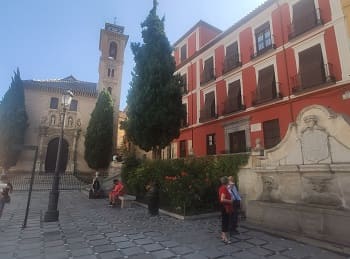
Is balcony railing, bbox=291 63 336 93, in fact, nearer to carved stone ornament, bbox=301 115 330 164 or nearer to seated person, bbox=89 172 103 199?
carved stone ornament, bbox=301 115 330 164

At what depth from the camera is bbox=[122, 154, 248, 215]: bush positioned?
8.99 meters

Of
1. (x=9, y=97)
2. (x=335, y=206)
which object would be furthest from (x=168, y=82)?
(x=9, y=97)

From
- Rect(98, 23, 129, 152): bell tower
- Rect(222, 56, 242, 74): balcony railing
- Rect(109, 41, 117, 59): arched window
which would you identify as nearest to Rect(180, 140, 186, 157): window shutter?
Rect(222, 56, 242, 74): balcony railing

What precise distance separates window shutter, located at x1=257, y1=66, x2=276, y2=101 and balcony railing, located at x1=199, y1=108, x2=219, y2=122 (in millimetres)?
3924

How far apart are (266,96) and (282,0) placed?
620 centimetres

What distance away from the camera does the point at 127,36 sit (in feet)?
112

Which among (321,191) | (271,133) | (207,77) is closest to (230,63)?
(207,77)

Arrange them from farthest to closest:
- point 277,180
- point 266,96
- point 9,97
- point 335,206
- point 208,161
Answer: point 9,97
point 266,96
point 208,161
point 277,180
point 335,206

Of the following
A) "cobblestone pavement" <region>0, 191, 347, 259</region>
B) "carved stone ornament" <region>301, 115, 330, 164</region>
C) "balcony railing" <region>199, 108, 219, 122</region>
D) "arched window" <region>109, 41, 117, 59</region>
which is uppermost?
"arched window" <region>109, 41, 117, 59</region>

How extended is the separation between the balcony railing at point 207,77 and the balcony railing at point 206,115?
2.39 m

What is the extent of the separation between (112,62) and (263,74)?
22.6m

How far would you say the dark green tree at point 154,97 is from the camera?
14.6 m

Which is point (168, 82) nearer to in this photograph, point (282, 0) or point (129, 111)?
point (129, 111)

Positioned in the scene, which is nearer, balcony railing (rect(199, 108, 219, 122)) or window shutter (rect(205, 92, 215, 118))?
balcony railing (rect(199, 108, 219, 122))
